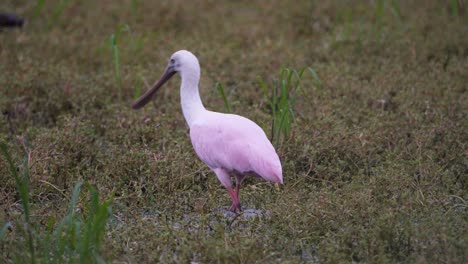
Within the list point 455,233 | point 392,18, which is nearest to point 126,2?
point 392,18

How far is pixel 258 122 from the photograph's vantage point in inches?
233

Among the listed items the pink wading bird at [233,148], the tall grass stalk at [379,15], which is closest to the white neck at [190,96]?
the pink wading bird at [233,148]

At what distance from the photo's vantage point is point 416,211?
4.36 meters

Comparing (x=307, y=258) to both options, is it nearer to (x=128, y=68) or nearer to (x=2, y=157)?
(x=2, y=157)

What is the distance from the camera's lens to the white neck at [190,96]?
199 inches

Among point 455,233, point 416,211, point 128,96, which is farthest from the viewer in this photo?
point 128,96

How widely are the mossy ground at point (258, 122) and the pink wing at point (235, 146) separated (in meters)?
0.29

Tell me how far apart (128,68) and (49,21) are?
1871 mm

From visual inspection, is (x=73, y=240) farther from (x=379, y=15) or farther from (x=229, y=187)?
(x=379, y=15)

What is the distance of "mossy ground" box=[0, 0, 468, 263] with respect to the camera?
13.4 feet

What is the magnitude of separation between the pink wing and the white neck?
189 millimetres

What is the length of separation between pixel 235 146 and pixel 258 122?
1.37 m

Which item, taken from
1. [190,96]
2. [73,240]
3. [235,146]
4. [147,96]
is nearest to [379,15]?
[147,96]

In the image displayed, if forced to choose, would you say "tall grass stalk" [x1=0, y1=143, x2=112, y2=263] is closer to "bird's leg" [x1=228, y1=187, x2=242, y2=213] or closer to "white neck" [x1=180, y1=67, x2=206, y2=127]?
"bird's leg" [x1=228, y1=187, x2=242, y2=213]
